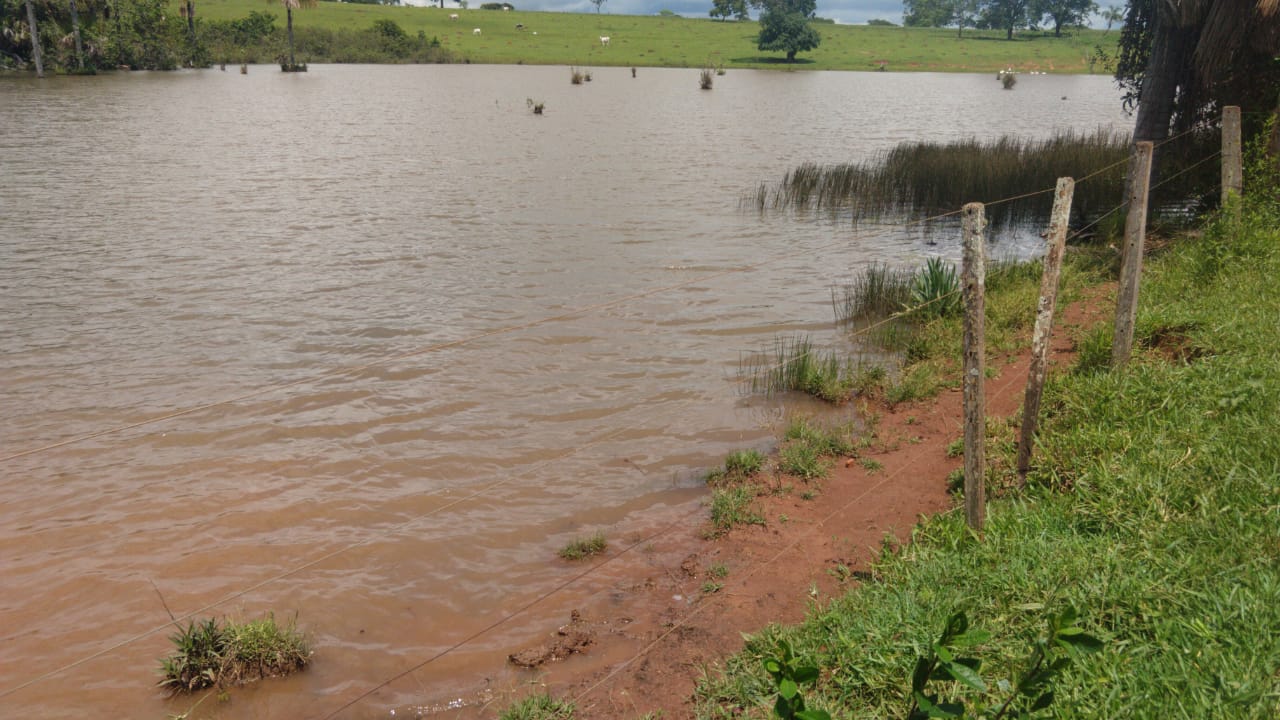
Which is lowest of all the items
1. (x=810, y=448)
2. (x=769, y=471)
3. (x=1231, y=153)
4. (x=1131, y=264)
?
(x=769, y=471)

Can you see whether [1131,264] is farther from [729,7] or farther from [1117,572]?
[729,7]

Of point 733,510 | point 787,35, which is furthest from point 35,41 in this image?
point 787,35

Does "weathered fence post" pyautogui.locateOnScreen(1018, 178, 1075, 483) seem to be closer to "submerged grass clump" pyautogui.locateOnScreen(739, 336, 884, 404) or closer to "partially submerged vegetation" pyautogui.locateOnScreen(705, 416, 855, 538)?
"partially submerged vegetation" pyautogui.locateOnScreen(705, 416, 855, 538)

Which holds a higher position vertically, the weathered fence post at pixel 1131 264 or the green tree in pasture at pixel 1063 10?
the green tree in pasture at pixel 1063 10

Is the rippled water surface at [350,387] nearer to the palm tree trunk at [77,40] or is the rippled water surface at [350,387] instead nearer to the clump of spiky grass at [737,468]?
the clump of spiky grass at [737,468]

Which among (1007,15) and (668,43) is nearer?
(668,43)

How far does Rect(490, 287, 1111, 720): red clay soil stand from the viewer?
3.85 meters

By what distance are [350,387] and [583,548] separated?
3.86 meters

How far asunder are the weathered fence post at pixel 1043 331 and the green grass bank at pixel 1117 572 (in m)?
0.19

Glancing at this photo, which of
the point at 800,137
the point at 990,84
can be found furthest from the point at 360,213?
the point at 990,84

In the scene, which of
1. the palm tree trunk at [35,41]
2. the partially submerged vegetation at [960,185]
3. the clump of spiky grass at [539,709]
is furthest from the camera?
the palm tree trunk at [35,41]

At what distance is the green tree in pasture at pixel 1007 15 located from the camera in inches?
3905

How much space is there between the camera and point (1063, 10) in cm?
9456

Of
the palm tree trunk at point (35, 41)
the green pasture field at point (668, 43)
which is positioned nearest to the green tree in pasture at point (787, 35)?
the green pasture field at point (668, 43)
